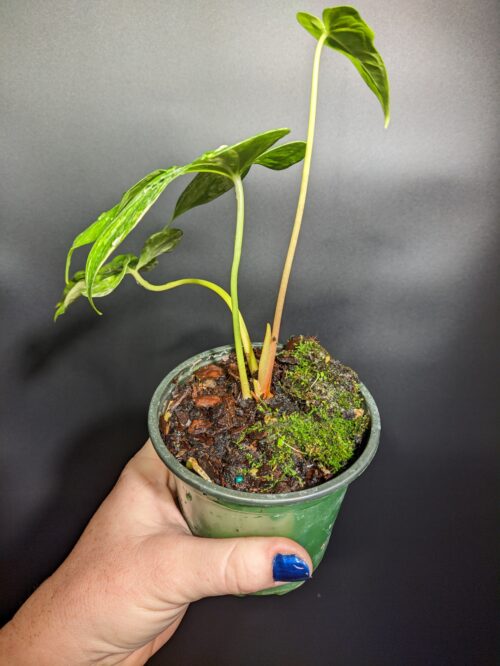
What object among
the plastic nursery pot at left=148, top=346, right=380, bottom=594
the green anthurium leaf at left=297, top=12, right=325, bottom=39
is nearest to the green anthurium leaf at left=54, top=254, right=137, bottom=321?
the plastic nursery pot at left=148, top=346, right=380, bottom=594

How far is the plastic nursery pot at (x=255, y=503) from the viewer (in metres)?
0.80

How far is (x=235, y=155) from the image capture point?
690 millimetres

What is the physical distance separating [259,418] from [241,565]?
243 millimetres

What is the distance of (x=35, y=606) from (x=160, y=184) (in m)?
0.93

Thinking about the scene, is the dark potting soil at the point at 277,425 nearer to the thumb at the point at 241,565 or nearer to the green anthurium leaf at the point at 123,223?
the thumb at the point at 241,565

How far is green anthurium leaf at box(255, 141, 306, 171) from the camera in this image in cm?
82

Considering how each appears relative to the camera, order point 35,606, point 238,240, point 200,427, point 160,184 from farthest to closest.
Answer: point 35,606 → point 200,427 → point 238,240 → point 160,184

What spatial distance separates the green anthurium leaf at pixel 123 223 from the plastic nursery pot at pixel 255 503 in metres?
0.38

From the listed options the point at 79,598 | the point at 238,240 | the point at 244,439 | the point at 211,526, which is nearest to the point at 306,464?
the point at 244,439

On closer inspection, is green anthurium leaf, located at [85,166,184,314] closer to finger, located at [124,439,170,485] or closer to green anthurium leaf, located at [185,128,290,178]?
green anthurium leaf, located at [185,128,290,178]

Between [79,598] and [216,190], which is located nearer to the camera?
[216,190]

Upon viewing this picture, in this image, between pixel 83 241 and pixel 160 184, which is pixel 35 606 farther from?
pixel 160 184

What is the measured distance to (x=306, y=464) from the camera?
2.91 feet

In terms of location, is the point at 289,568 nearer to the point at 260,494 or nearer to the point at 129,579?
the point at 260,494
